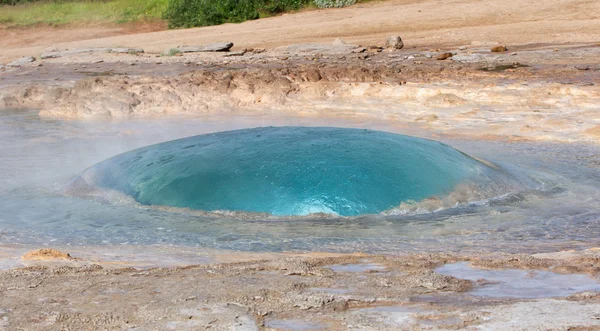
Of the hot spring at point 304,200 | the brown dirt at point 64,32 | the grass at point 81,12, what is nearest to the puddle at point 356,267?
the hot spring at point 304,200

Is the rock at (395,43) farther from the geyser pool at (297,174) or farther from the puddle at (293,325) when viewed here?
the puddle at (293,325)

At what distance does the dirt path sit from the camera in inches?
567

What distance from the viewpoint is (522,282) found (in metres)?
3.19

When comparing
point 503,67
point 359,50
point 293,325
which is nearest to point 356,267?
point 293,325

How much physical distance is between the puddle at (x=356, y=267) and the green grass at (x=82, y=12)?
20.6 metres

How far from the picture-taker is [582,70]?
10.3m

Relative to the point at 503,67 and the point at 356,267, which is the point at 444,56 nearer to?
the point at 503,67

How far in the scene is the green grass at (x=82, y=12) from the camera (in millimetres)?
23250

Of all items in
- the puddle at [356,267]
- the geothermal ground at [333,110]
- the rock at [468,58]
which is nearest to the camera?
the geothermal ground at [333,110]

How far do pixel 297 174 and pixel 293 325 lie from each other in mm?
2483

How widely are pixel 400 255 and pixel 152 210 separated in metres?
1.76

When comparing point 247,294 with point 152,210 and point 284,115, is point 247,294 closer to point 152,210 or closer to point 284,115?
point 152,210

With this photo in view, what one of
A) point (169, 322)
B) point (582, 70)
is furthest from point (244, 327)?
point (582, 70)

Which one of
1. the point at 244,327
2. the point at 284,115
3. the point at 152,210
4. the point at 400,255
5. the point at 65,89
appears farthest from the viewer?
the point at 65,89
